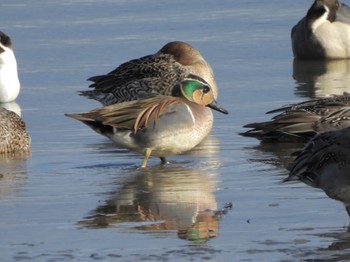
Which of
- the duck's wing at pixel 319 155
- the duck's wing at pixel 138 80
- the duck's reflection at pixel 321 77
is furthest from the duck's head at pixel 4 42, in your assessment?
the duck's wing at pixel 319 155

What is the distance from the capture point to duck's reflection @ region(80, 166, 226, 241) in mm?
8281

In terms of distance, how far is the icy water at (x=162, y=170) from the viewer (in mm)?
7809

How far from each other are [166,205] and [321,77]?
766 cm

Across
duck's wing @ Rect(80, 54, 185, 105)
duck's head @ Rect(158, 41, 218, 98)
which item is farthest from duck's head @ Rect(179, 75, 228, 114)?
duck's head @ Rect(158, 41, 218, 98)

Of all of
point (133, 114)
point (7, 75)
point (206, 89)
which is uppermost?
point (206, 89)

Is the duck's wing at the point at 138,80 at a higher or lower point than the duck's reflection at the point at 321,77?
higher

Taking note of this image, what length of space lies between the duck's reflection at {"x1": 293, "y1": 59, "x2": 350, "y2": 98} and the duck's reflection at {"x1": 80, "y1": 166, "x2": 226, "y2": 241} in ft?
14.9

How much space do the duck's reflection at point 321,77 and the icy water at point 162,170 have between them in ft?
0.12

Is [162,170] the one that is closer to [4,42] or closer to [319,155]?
[319,155]

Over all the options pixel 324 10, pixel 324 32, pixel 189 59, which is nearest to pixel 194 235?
pixel 189 59

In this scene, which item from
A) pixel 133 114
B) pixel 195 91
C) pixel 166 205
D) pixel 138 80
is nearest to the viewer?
pixel 166 205

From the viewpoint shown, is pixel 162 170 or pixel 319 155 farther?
pixel 162 170

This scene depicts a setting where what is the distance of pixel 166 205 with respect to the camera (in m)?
9.02

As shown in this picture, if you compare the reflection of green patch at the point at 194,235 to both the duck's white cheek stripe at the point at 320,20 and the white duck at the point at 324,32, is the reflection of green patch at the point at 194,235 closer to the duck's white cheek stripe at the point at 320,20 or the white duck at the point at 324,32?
the white duck at the point at 324,32
